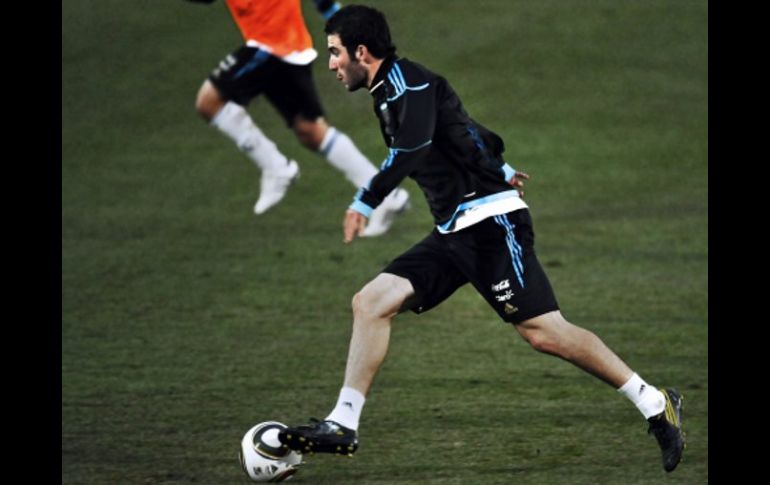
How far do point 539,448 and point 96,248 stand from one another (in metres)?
6.67

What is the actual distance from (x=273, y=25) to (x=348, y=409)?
5528 millimetres

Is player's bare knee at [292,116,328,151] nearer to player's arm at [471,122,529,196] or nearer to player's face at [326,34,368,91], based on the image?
player's arm at [471,122,529,196]

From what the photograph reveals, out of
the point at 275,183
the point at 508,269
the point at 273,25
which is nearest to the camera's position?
the point at 508,269

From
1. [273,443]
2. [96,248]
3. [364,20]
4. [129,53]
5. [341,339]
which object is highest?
[364,20]

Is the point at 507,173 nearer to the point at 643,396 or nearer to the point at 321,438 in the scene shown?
the point at 643,396

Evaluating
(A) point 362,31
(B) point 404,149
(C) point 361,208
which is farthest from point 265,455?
(A) point 362,31

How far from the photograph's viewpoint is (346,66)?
24.8 feet

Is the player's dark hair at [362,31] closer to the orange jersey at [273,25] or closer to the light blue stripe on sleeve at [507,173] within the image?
the light blue stripe on sleeve at [507,173]

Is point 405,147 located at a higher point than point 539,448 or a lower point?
higher

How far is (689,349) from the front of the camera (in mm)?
10516

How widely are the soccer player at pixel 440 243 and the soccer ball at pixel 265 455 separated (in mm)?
193

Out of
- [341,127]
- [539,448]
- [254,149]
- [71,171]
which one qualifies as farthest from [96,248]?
[539,448]

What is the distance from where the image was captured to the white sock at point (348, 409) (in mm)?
7426

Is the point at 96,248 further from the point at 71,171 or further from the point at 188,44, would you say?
the point at 188,44
